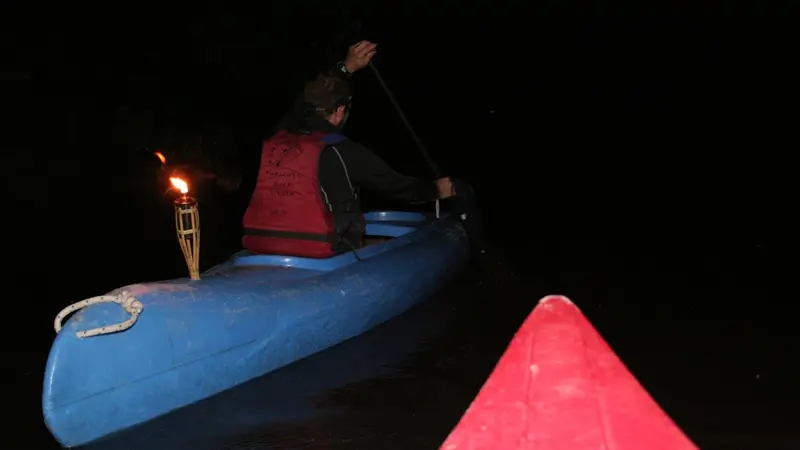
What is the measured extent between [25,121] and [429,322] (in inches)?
316

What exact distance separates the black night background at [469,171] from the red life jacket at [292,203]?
32 cm

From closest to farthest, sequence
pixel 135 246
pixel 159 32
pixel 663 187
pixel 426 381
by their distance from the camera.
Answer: pixel 426 381 < pixel 135 246 < pixel 663 187 < pixel 159 32

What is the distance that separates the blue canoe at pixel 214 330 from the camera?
121 inches

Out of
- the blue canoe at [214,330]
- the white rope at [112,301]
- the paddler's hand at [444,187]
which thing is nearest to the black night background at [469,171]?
the blue canoe at [214,330]

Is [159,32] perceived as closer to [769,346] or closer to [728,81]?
[769,346]

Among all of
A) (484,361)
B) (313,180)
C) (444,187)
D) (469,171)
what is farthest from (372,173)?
(469,171)

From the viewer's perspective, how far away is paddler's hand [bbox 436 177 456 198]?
498 cm

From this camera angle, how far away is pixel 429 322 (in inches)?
191

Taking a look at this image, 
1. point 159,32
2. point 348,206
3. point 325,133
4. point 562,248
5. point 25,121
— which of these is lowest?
point 562,248

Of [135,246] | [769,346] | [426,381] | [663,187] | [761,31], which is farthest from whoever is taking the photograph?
[761,31]

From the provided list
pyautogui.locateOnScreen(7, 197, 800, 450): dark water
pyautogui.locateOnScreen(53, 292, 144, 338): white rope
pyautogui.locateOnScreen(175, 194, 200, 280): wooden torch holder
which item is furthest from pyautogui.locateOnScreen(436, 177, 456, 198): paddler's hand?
pyautogui.locateOnScreen(53, 292, 144, 338): white rope

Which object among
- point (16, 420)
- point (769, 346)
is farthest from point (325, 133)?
point (769, 346)

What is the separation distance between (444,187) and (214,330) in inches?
76.9

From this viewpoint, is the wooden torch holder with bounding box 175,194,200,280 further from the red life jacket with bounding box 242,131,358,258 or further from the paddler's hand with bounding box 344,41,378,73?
the paddler's hand with bounding box 344,41,378,73
